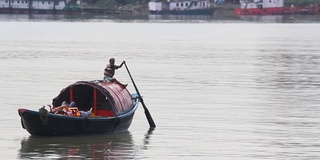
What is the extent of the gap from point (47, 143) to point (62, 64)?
119 feet

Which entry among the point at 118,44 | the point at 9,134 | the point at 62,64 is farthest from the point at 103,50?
the point at 9,134

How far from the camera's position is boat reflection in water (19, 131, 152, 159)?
2977 cm

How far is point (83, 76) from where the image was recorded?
57375mm

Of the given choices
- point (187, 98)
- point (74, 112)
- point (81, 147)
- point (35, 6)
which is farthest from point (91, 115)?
point (35, 6)

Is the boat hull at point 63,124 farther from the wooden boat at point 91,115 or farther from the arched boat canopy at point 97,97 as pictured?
the arched boat canopy at point 97,97

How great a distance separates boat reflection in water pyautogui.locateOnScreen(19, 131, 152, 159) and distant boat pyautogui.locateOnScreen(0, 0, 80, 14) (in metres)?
163

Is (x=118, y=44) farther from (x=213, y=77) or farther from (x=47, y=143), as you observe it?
(x=47, y=143)

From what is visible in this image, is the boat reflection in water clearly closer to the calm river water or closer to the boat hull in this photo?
the calm river water

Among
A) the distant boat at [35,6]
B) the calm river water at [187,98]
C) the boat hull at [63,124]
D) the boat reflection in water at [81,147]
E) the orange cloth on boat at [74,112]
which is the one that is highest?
the orange cloth on boat at [74,112]

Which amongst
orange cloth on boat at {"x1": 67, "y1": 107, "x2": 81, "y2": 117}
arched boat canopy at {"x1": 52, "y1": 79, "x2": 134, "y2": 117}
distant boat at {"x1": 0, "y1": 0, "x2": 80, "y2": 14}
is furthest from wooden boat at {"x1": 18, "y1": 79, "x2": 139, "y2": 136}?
distant boat at {"x1": 0, "y1": 0, "x2": 80, "y2": 14}

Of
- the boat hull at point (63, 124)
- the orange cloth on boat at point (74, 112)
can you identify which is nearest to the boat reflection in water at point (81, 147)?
the boat hull at point (63, 124)

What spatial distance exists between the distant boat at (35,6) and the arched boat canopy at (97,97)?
530ft

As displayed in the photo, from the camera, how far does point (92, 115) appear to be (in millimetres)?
33156

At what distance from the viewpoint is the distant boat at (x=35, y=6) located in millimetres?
195500
